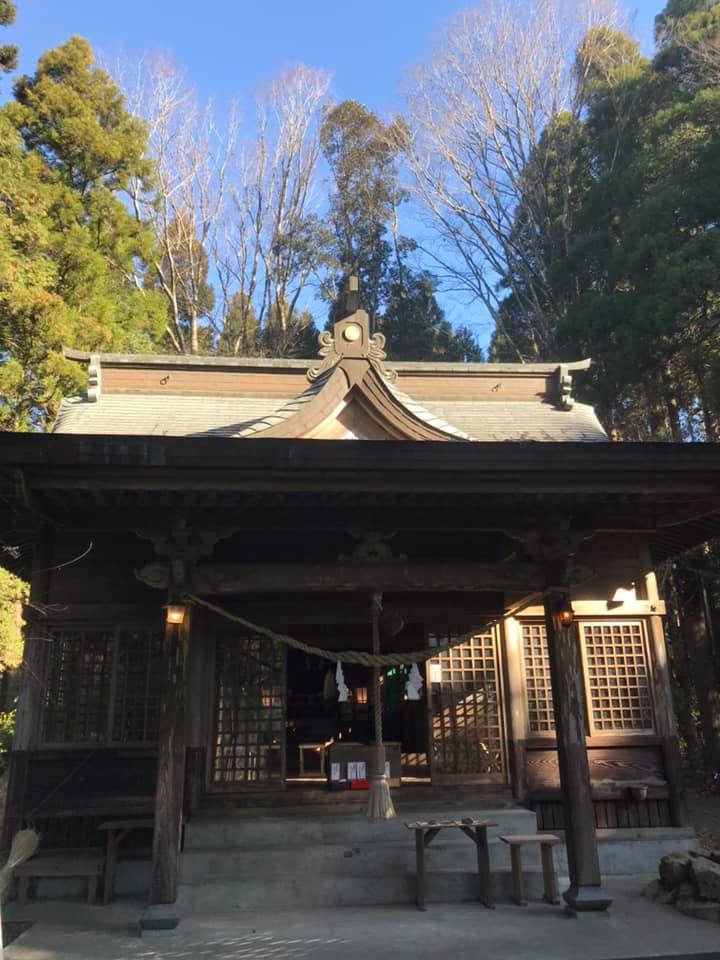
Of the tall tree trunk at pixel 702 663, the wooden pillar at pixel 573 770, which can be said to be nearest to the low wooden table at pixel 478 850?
the wooden pillar at pixel 573 770

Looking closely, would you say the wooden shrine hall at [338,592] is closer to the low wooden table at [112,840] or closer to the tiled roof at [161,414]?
the tiled roof at [161,414]

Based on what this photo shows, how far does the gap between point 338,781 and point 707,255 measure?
15.3 metres

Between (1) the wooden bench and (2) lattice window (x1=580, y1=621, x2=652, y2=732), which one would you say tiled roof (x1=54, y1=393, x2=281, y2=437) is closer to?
(1) the wooden bench

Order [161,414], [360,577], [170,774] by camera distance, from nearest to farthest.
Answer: [170,774]
[360,577]
[161,414]

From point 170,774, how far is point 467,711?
451 cm

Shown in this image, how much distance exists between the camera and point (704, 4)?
25.0 metres

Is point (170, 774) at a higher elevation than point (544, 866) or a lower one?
higher

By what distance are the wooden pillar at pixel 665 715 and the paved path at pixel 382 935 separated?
239cm

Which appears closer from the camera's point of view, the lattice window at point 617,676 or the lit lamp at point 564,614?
the lit lamp at point 564,614

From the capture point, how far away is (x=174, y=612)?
685 centimetres

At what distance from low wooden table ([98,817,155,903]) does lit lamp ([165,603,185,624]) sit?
2.60m

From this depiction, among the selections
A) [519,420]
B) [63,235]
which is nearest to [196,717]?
[519,420]

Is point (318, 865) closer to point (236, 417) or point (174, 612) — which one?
point (174, 612)

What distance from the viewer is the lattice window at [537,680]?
31.2 ft
